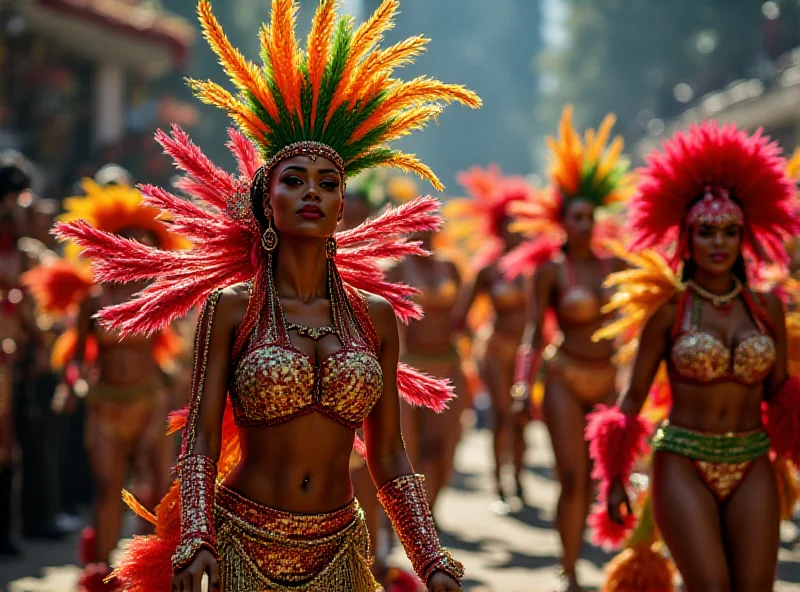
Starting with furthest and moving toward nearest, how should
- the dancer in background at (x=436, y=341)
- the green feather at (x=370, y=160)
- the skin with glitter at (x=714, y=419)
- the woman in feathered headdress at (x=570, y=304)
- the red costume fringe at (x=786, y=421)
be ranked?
1. the dancer in background at (x=436, y=341)
2. the woman in feathered headdress at (x=570, y=304)
3. the red costume fringe at (x=786, y=421)
4. the skin with glitter at (x=714, y=419)
5. the green feather at (x=370, y=160)

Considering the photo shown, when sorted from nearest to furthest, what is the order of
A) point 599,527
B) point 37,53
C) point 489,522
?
point 599,527 → point 489,522 → point 37,53

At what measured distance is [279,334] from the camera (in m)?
4.54

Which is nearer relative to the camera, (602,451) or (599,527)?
(602,451)

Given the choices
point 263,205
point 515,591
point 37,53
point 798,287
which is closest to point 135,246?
point 263,205

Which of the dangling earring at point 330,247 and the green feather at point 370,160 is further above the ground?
the green feather at point 370,160

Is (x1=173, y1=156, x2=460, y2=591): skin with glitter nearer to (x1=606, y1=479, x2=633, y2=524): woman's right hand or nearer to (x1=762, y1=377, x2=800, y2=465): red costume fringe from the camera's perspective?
(x1=606, y1=479, x2=633, y2=524): woman's right hand

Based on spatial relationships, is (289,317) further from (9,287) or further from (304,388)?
(9,287)

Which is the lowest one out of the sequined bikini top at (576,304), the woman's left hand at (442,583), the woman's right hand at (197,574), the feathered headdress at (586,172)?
the woman's left hand at (442,583)

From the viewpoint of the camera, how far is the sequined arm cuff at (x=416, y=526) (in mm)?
4395

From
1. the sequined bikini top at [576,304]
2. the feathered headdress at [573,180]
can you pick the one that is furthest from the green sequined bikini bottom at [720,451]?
the feathered headdress at [573,180]

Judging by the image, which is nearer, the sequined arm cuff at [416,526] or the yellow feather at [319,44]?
the sequined arm cuff at [416,526]

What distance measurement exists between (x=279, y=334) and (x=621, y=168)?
5.77 m

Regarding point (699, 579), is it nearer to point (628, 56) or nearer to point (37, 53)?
point (37, 53)

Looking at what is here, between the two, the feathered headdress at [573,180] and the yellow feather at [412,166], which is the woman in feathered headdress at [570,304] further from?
the yellow feather at [412,166]
